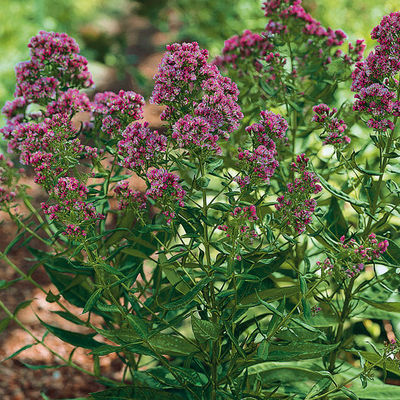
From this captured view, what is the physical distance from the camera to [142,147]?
1.33m

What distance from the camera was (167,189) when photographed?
4.31 ft

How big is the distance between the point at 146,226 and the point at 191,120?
0.98ft

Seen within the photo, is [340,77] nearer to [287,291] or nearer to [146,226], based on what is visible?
[287,291]

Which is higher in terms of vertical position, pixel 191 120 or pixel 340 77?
pixel 340 77

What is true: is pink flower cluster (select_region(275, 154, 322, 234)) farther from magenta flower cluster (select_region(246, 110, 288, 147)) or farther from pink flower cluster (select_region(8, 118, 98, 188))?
pink flower cluster (select_region(8, 118, 98, 188))

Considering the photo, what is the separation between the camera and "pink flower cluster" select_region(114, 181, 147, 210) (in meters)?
1.45

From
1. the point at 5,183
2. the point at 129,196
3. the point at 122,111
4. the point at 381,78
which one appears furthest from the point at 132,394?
the point at 381,78

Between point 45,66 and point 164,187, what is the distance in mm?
727

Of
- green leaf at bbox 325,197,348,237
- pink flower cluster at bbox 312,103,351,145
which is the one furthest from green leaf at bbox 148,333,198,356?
pink flower cluster at bbox 312,103,351,145

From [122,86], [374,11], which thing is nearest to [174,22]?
[122,86]

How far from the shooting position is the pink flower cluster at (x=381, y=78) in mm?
1365

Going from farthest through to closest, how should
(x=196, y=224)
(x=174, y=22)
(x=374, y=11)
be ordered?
(x=174, y=22) < (x=374, y=11) < (x=196, y=224)

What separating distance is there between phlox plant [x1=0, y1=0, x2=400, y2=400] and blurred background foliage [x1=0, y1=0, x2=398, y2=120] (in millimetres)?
3485

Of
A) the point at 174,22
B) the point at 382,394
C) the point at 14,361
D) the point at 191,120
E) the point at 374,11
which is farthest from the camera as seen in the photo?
the point at 174,22
